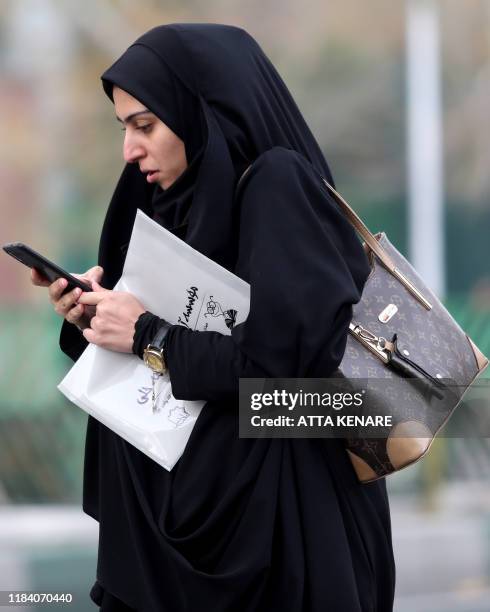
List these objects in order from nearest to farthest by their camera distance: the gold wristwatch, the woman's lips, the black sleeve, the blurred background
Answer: the black sleeve
the gold wristwatch
the woman's lips
the blurred background

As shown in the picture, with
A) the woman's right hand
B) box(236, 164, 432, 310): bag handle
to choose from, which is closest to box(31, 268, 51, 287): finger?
the woman's right hand

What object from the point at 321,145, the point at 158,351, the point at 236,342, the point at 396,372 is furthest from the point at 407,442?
the point at 321,145

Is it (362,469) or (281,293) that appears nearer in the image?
(281,293)

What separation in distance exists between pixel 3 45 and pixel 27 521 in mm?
2872

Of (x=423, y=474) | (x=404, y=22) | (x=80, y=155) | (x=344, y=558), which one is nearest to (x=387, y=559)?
(x=344, y=558)

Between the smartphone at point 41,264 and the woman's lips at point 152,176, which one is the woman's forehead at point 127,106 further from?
the smartphone at point 41,264

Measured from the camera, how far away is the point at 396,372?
6.08ft

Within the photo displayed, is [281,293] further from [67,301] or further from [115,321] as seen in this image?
[67,301]

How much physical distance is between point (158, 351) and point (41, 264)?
0.29 meters

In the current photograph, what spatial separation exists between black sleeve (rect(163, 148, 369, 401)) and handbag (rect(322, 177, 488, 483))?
0.07 metres

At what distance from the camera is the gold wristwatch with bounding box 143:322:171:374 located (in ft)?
6.11

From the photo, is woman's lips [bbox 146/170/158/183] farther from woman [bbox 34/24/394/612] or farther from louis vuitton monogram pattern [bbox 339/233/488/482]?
louis vuitton monogram pattern [bbox 339/233/488/482]

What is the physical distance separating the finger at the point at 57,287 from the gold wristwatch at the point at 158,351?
24 centimetres

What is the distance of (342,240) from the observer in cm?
188
